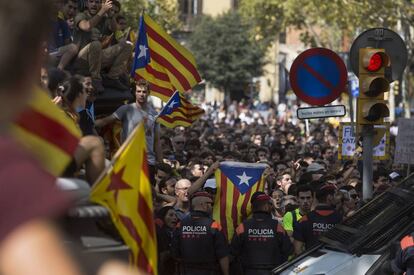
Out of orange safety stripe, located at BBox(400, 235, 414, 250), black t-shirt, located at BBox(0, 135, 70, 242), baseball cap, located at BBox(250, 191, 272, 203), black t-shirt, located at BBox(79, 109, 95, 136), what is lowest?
orange safety stripe, located at BBox(400, 235, 414, 250)

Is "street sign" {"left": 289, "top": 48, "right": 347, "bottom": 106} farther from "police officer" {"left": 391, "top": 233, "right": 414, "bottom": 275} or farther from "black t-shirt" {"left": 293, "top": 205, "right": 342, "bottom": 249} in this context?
"police officer" {"left": 391, "top": 233, "right": 414, "bottom": 275}

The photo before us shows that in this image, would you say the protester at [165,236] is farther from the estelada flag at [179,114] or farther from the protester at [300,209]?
the estelada flag at [179,114]

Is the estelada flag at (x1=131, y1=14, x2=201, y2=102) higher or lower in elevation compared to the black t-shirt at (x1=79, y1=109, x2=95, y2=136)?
higher

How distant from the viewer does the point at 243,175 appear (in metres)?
12.1

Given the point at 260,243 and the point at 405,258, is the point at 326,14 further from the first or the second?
the point at 405,258

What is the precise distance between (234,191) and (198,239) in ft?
5.75

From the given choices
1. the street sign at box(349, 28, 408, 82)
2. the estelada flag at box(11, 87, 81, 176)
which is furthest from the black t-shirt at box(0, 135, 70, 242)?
→ the street sign at box(349, 28, 408, 82)

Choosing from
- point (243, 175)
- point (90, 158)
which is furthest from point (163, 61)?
point (90, 158)

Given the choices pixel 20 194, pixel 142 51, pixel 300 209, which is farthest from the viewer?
pixel 142 51

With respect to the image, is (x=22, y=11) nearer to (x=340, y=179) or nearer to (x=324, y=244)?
(x=324, y=244)

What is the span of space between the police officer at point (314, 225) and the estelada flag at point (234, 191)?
0.90m

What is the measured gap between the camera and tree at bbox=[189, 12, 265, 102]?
244 feet

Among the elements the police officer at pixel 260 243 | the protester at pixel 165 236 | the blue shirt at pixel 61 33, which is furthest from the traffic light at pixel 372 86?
the blue shirt at pixel 61 33

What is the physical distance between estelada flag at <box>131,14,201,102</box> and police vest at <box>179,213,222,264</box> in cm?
273
